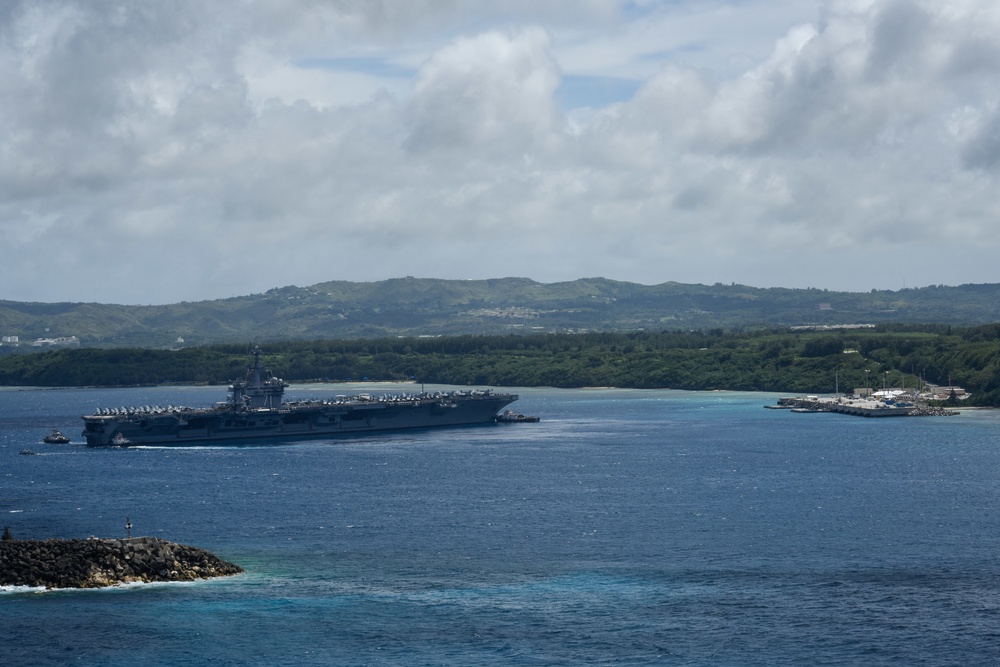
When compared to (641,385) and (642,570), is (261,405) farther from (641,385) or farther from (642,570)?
(641,385)

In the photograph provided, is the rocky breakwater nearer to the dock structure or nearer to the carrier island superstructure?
the carrier island superstructure

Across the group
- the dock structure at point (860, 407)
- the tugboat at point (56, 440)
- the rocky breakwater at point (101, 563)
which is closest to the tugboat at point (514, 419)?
the dock structure at point (860, 407)

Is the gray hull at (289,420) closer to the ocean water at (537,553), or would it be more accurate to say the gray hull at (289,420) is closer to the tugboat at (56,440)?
the tugboat at (56,440)

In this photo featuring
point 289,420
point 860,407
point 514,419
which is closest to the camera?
point 289,420

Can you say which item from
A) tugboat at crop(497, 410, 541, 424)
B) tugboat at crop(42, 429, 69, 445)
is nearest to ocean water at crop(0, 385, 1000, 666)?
tugboat at crop(42, 429, 69, 445)

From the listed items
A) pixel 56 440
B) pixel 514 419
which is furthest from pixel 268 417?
pixel 514 419

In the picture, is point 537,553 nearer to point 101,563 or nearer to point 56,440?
point 101,563

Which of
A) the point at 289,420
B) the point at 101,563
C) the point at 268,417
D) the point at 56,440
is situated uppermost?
the point at 268,417
